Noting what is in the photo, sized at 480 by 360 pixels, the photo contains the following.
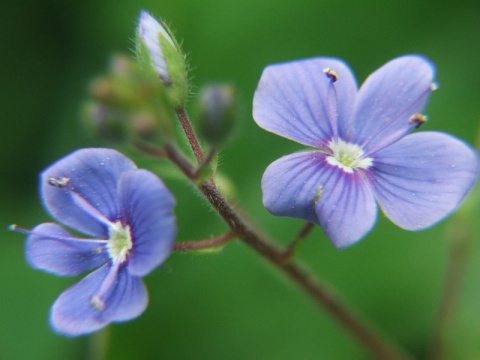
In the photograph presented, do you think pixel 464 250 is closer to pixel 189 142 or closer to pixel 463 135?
pixel 463 135

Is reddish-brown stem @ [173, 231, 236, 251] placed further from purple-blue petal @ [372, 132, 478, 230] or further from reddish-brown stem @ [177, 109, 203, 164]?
purple-blue petal @ [372, 132, 478, 230]

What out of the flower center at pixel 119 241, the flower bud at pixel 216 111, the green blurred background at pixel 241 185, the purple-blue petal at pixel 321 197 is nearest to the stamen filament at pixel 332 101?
the purple-blue petal at pixel 321 197

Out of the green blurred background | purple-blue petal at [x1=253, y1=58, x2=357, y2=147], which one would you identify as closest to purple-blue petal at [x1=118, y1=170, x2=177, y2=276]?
purple-blue petal at [x1=253, y1=58, x2=357, y2=147]

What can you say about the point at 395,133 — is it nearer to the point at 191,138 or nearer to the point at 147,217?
the point at 191,138

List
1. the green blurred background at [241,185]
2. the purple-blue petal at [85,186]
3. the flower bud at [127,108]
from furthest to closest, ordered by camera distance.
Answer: the green blurred background at [241,185], the purple-blue petal at [85,186], the flower bud at [127,108]

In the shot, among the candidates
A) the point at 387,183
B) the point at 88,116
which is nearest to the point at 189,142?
the point at 88,116

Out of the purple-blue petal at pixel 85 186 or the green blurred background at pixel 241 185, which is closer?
the purple-blue petal at pixel 85 186

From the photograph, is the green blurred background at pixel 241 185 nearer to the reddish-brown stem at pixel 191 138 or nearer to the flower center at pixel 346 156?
the flower center at pixel 346 156
